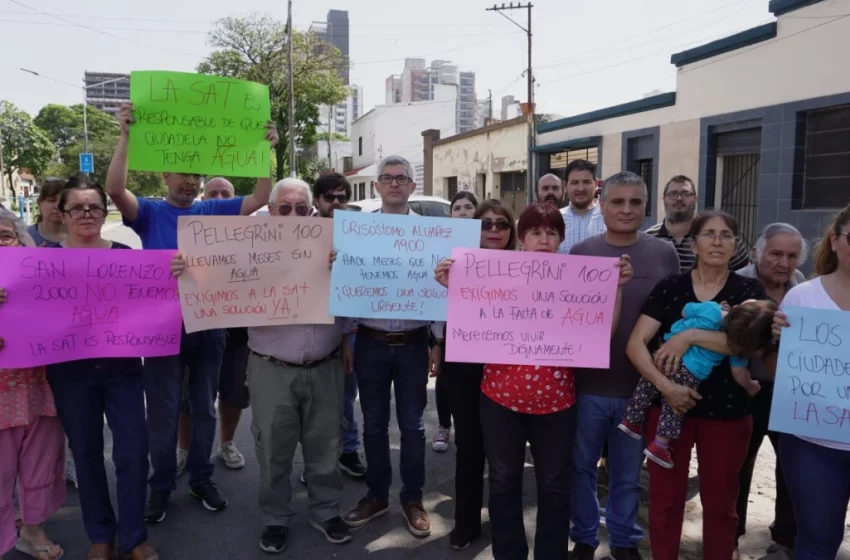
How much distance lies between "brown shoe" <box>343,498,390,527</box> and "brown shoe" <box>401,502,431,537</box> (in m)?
0.15

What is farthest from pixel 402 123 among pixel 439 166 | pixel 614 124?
pixel 614 124

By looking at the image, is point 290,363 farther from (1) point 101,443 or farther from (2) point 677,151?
(2) point 677,151

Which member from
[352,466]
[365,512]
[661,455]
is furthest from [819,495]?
[352,466]

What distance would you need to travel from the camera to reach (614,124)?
15.6 m

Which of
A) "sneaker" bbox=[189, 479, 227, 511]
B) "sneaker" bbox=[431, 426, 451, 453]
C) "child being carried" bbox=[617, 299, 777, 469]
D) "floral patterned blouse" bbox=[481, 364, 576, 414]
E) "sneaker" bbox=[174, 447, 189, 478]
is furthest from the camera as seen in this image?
"sneaker" bbox=[431, 426, 451, 453]

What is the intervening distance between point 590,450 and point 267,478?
5.75 ft

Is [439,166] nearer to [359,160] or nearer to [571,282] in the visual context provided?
[359,160]

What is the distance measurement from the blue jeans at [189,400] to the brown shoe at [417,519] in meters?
1.31

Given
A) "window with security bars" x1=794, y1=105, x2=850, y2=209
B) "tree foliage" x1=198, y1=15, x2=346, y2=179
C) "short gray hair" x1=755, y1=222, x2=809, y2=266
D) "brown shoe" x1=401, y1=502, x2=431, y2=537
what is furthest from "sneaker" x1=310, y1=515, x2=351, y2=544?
"tree foliage" x1=198, y1=15, x2=346, y2=179

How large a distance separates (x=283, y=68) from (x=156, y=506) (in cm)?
3284

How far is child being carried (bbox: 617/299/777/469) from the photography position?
2518 millimetres

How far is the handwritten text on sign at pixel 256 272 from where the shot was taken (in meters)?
3.29

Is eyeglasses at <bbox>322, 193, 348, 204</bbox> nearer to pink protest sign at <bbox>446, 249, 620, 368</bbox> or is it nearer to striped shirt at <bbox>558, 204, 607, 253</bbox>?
pink protest sign at <bbox>446, 249, 620, 368</bbox>

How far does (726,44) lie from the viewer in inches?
449
